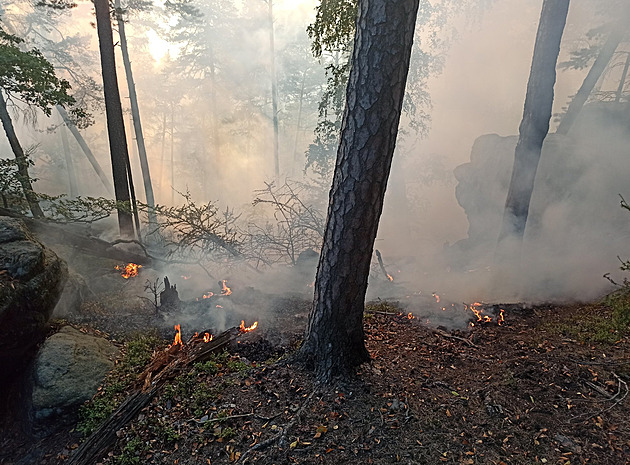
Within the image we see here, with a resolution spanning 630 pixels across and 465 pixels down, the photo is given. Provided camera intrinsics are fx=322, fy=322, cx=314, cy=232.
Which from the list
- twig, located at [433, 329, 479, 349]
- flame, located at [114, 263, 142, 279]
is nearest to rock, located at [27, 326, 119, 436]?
flame, located at [114, 263, 142, 279]

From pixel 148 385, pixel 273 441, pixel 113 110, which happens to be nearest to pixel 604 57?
pixel 273 441

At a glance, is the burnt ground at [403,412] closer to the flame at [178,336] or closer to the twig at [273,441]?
the twig at [273,441]

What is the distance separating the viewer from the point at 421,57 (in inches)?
645

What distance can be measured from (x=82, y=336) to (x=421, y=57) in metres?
18.0

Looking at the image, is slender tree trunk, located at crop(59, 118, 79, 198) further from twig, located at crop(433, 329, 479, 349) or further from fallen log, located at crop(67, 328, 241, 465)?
twig, located at crop(433, 329, 479, 349)

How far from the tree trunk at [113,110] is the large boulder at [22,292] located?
412 centimetres

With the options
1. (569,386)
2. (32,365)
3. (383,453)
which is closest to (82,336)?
(32,365)

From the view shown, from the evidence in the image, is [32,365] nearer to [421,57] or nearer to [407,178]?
[421,57]

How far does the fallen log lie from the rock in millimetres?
732

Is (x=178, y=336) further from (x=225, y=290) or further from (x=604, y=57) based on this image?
(x=604, y=57)

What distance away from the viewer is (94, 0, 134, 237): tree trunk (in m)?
8.97

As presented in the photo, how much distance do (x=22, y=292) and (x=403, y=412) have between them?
206 inches

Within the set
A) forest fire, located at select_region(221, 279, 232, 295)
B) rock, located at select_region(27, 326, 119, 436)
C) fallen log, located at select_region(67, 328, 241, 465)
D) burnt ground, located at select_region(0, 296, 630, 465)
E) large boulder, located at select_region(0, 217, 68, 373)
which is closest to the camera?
burnt ground, located at select_region(0, 296, 630, 465)

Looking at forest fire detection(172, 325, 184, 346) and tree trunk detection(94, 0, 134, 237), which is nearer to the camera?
forest fire detection(172, 325, 184, 346)
